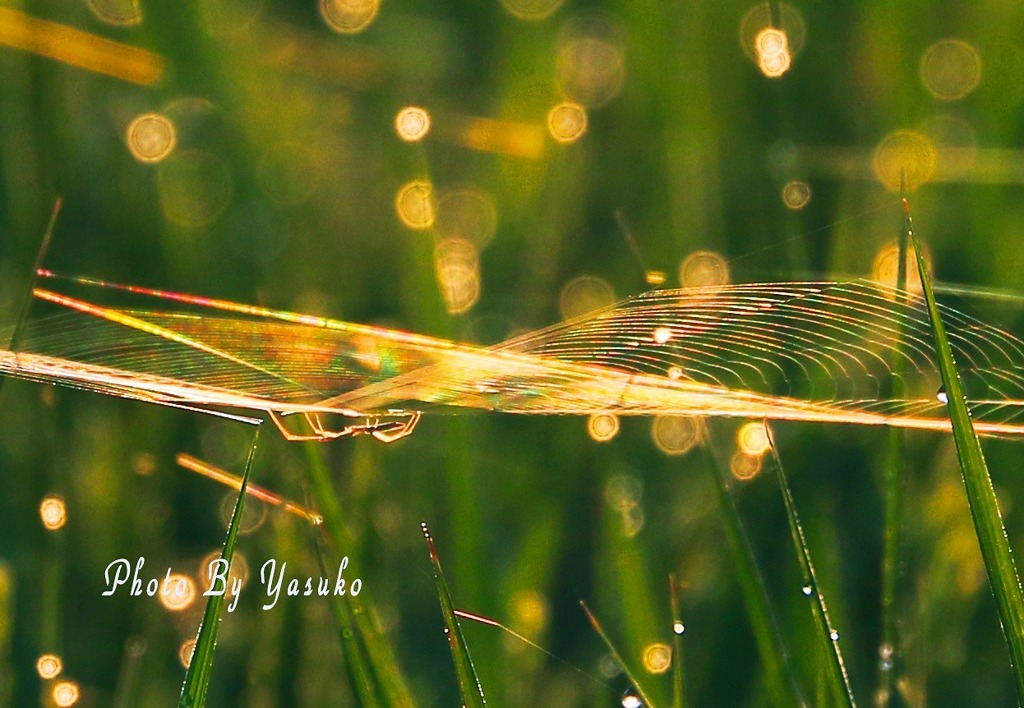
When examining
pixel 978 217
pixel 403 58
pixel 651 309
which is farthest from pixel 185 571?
pixel 978 217

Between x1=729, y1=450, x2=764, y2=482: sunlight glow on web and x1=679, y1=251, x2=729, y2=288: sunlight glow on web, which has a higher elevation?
x1=679, y1=251, x2=729, y2=288: sunlight glow on web

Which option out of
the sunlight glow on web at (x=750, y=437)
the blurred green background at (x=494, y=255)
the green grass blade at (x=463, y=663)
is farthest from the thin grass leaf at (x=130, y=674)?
the sunlight glow on web at (x=750, y=437)

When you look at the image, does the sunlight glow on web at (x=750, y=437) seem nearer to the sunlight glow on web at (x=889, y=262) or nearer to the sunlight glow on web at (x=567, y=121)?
the sunlight glow on web at (x=889, y=262)

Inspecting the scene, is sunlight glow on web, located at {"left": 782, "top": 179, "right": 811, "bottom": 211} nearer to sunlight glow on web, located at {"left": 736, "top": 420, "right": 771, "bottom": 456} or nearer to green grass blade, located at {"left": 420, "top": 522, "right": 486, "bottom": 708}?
sunlight glow on web, located at {"left": 736, "top": 420, "right": 771, "bottom": 456}

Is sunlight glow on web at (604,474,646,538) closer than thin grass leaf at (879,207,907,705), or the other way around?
thin grass leaf at (879,207,907,705)

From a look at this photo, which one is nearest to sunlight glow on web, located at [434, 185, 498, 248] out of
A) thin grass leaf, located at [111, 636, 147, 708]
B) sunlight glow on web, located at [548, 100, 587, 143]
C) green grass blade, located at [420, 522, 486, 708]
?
sunlight glow on web, located at [548, 100, 587, 143]

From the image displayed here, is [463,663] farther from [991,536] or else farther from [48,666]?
[48,666]
